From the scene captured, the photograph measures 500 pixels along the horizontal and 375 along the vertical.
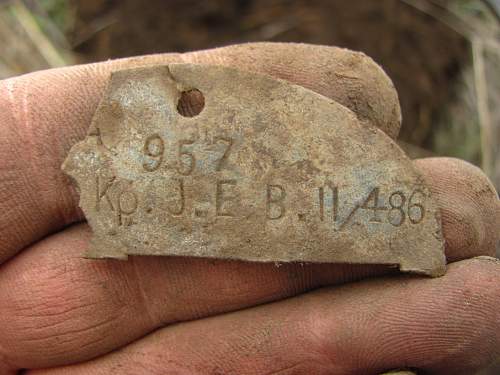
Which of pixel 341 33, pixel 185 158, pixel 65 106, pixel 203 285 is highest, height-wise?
pixel 341 33

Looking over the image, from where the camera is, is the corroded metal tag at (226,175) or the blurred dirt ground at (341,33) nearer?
the corroded metal tag at (226,175)

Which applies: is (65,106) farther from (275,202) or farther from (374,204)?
(374,204)

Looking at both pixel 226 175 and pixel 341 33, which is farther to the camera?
pixel 341 33

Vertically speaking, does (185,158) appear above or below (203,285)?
above

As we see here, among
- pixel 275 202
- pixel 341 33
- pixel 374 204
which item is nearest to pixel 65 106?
pixel 275 202

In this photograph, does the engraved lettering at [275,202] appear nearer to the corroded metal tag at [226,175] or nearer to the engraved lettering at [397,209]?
the corroded metal tag at [226,175]

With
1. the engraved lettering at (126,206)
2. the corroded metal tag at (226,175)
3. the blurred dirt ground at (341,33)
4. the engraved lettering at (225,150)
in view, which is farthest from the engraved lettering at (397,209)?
the blurred dirt ground at (341,33)
